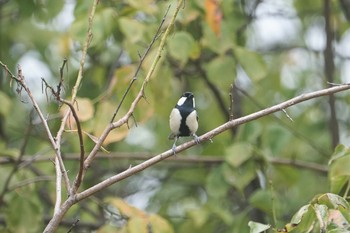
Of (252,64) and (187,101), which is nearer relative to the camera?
(187,101)

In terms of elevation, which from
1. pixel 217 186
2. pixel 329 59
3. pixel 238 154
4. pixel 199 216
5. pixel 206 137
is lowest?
pixel 199 216

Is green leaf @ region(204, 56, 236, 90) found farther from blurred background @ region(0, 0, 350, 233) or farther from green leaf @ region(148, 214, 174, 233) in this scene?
Answer: green leaf @ region(148, 214, 174, 233)

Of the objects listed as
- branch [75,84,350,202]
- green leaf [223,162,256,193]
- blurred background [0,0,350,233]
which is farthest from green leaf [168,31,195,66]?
branch [75,84,350,202]

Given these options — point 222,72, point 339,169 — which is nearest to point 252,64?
point 222,72

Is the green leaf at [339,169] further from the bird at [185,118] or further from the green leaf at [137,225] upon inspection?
the green leaf at [137,225]

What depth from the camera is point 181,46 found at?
480cm

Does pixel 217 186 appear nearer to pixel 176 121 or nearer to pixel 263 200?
pixel 263 200

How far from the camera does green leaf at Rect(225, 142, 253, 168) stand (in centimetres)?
517

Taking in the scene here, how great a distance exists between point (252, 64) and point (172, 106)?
1.31 m

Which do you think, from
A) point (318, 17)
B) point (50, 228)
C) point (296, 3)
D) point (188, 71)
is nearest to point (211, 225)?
point (188, 71)

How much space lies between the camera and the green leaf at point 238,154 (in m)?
5.17

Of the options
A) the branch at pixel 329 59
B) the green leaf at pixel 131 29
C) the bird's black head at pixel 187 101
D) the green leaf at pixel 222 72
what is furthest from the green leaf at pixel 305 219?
the branch at pixel 329 59

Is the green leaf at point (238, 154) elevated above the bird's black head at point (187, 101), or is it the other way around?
the bird's black head at point (187, 101)

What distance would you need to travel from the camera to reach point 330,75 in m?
5.84
